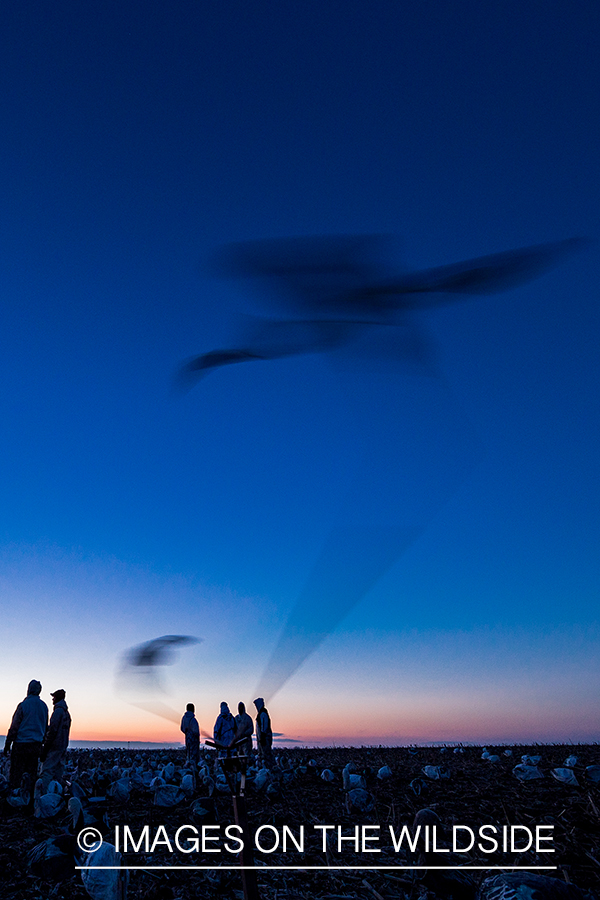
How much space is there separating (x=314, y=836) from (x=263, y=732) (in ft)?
35.5

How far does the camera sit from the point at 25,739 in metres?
12.1

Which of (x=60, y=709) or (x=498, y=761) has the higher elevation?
(x=60, y=709)

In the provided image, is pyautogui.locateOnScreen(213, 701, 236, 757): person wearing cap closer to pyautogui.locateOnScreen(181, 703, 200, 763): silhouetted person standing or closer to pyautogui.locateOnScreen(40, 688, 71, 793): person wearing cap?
pyautogui.locateOnScreen(181, 703, 200, 763): silhouetted person standing

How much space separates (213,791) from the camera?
11.4m

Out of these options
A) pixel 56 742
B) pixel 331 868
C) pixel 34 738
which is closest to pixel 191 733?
pixel 56 742

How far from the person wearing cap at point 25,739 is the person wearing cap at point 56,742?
0.38 m

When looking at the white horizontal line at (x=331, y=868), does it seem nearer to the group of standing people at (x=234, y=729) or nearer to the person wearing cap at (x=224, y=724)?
the group of standing people at (x=234, y=729)

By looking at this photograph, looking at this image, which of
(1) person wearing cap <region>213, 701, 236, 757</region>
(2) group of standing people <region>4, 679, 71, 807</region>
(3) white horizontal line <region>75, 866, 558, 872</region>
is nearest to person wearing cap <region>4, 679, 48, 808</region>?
(2) group of standing people <region>4, 679, 71, 807</region>

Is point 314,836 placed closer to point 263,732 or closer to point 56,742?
point 56,742

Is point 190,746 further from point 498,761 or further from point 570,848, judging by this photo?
point 570,848

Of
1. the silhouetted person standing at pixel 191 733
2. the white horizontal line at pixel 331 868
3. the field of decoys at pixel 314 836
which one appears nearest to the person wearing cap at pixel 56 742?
the field of decoys at pixel 314 836

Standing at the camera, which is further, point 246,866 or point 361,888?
point 361,888

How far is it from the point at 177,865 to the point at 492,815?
4.84 meters

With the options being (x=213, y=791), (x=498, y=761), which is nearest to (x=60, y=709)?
(x=213, y=791)
